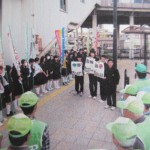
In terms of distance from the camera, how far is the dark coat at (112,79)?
9.36m

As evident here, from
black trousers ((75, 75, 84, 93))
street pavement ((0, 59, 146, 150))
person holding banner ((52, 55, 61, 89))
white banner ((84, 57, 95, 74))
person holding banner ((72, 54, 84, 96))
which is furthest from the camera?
person holding banner ((52, 55, 61, 89))

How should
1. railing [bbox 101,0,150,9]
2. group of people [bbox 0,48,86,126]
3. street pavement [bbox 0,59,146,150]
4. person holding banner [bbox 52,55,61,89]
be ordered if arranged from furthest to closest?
railing [bbox 101,0,150,9] < person holding banner [bbox 52,55,61,89] < group of people [bbox 0,48,86,126] < street pavement [bbox 0,59,146,150]

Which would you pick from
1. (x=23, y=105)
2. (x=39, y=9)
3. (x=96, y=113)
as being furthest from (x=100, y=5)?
(x=23, y=105)

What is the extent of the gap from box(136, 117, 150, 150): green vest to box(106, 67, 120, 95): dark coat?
5.85 m

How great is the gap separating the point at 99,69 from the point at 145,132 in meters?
6.80

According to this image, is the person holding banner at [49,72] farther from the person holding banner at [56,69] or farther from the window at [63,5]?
the window at [63,5]

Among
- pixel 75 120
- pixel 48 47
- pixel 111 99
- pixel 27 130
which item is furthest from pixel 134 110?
pixel 48 47

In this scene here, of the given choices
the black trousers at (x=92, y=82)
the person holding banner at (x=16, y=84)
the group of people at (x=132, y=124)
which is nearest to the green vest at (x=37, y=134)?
the group of people at (x=132, y=124)

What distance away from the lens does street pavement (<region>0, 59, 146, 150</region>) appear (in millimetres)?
6648

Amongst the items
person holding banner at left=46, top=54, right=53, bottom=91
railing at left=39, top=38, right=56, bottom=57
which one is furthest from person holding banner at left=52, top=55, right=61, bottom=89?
railing at left=39, top=38, right=56, bottom=57

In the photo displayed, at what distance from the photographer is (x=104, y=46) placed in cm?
3381

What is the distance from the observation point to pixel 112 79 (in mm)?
9438

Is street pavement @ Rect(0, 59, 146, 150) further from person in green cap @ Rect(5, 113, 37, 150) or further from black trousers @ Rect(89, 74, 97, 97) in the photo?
person in green cap @ Rect(5, 113, 37, 150)

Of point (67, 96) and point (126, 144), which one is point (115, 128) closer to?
point (126, 144)
